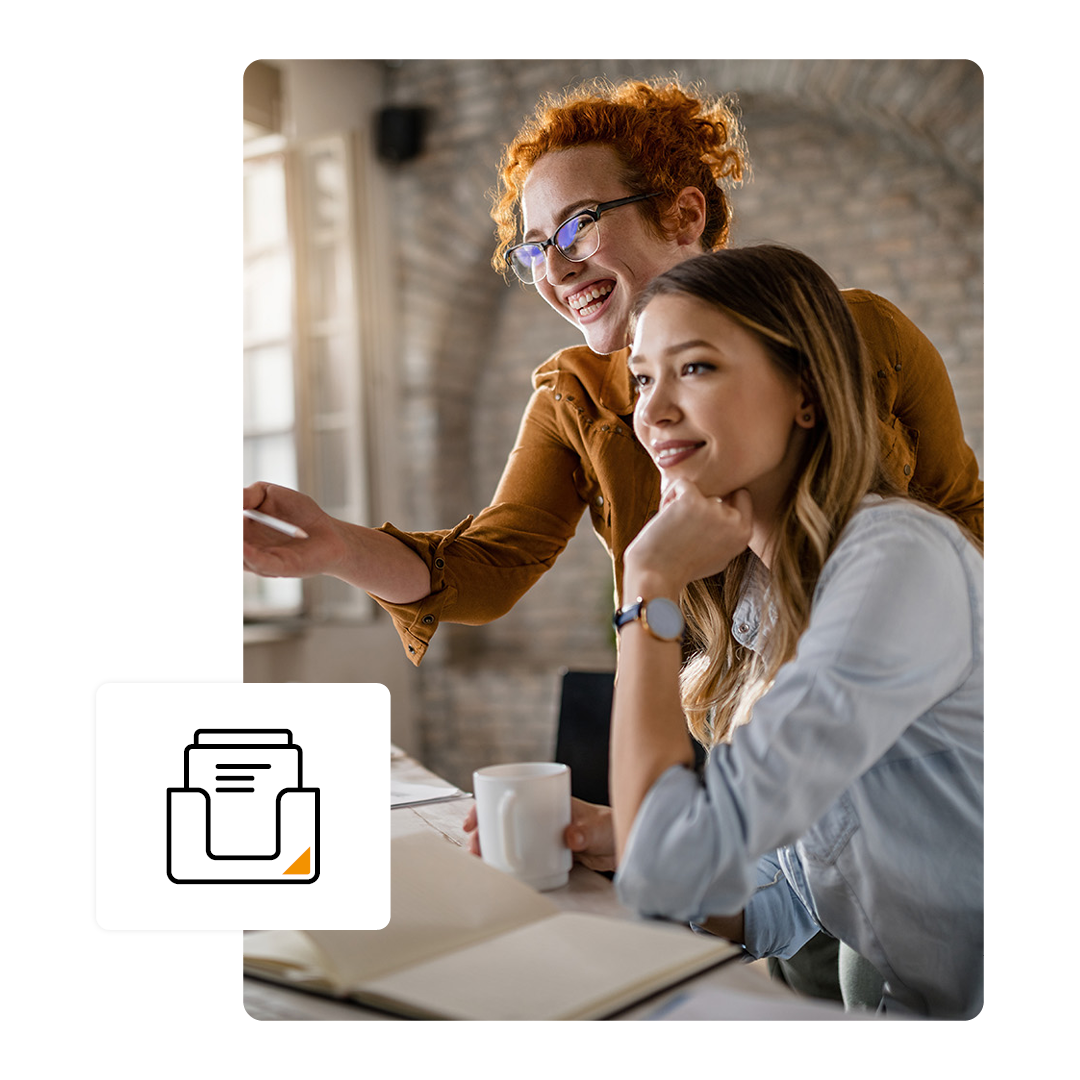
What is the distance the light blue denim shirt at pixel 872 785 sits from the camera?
0.59 m

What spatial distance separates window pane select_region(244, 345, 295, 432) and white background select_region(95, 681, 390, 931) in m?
0.24

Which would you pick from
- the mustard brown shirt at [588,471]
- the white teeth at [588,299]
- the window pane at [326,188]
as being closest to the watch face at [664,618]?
the mustard brown shirt at [588,471]

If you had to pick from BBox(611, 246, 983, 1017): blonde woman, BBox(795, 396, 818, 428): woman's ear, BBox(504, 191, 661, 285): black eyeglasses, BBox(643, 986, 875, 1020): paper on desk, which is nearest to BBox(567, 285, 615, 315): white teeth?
BBox(504, 191, 661, 285): black eyeglasses

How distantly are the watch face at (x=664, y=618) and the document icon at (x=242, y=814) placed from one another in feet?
0.93

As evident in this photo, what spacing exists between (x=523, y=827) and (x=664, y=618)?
22cm

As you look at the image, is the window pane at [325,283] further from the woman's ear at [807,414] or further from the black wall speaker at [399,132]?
the woman's ear at [807,414]

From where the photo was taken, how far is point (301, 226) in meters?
0.96

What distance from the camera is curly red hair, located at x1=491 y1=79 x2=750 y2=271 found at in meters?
0.85

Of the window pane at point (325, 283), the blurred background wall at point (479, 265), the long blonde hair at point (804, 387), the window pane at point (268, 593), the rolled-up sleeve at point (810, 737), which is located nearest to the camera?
the rolled-up sleeve at point (810, 737)

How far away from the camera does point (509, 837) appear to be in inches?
29.0

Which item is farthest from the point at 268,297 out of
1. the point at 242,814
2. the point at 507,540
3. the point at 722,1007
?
the point at 722,1007

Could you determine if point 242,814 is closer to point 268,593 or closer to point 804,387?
point 268,593

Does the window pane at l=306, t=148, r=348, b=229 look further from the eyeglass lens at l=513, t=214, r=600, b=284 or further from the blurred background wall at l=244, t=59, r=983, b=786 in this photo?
the eyeglass lens at l=513, t=214, r=600, b=284
